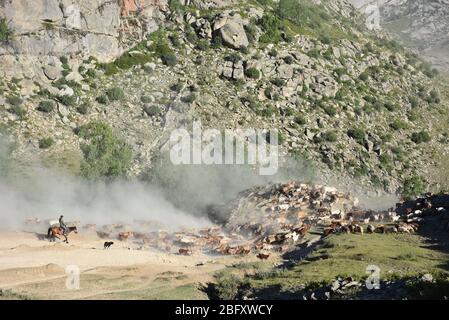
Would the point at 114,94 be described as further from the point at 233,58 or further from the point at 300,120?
the point at 300,120

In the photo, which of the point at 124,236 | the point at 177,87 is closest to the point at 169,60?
the point at 177,87

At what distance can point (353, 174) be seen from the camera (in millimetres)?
72875

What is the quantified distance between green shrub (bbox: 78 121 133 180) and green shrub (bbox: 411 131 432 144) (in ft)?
161

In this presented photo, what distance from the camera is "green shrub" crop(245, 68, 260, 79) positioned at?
80.1 metres

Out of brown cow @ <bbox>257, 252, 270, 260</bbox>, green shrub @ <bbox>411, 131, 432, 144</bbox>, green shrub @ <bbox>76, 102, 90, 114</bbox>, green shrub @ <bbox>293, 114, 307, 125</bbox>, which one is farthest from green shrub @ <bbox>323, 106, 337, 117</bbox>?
brown cow @ <bbox>257, 252, 270, 260</bbox>

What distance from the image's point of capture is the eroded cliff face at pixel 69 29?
69062mm

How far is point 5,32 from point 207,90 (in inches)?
1173

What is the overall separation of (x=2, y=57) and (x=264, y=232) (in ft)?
155

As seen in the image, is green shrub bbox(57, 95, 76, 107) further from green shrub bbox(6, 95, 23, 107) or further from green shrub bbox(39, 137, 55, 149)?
green shrub bbox(39, 137, 55, 149)

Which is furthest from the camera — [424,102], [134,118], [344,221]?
[424,102]

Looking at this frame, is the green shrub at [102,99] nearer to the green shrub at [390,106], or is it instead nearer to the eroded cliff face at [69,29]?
the eroded cliff face at [69,29]

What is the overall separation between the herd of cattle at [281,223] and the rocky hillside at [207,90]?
61.8 feet
